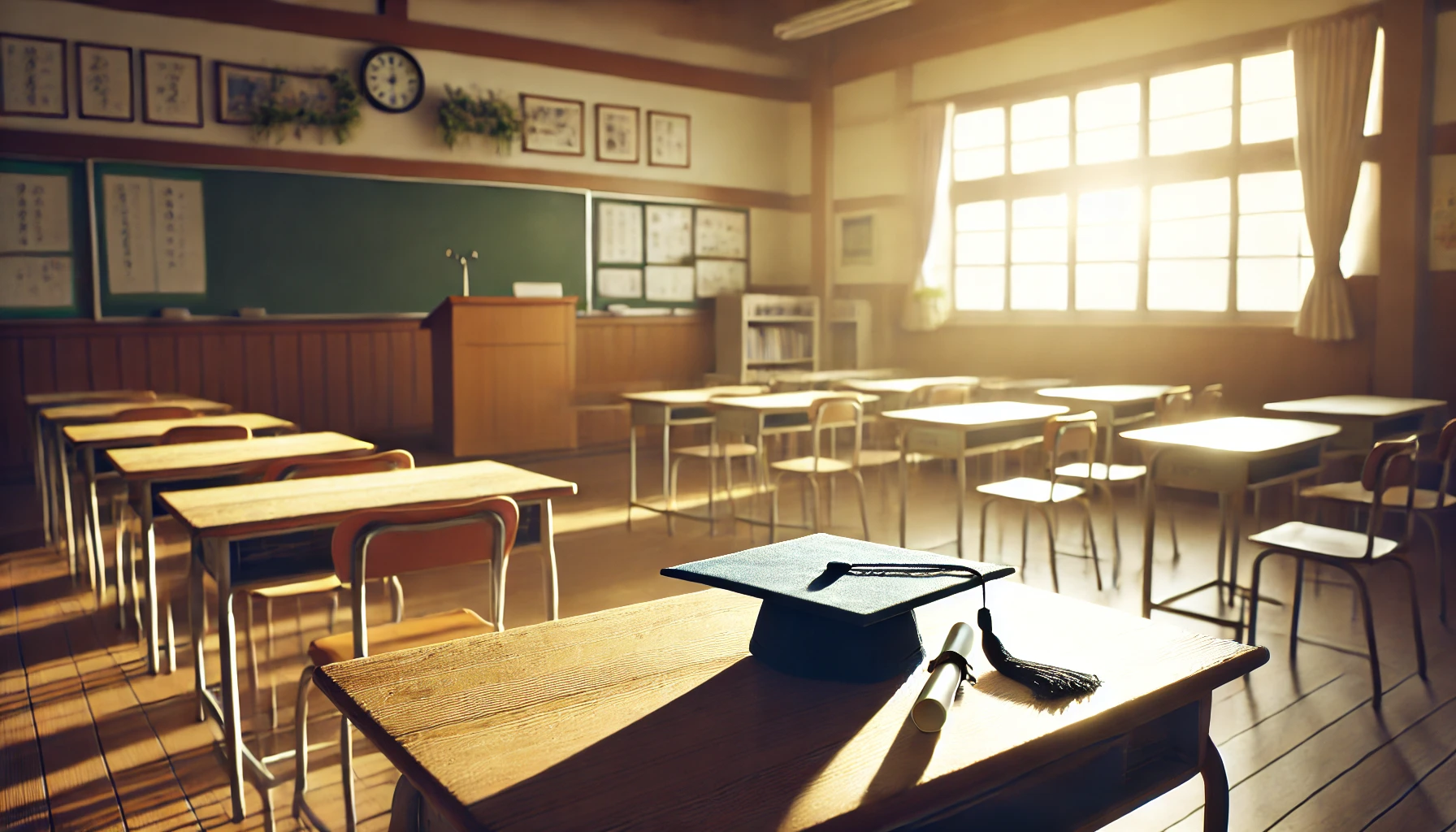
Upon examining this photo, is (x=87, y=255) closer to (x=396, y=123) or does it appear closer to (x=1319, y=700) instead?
(x=396, y=123)

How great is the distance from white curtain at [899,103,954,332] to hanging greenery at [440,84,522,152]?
3398mm

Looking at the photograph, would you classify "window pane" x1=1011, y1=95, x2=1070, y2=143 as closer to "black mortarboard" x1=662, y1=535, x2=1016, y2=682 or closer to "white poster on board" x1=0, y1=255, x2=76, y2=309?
"white poster on board" x1=0, y1=255, x2=76, y2=309

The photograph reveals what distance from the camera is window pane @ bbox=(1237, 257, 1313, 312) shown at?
6.51 metres

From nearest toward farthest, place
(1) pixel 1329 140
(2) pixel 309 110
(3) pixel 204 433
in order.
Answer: (3) pixel 204 433, (1) pixel 1329 140, (2) pixel 309 110

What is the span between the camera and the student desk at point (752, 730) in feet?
2.70

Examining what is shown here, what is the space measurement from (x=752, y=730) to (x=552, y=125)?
27.2 feet

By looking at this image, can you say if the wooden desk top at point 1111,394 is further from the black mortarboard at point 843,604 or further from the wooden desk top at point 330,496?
the black mortarboard at point 843,604

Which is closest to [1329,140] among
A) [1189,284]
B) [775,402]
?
[1189,284]

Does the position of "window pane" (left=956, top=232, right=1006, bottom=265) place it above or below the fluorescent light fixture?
below

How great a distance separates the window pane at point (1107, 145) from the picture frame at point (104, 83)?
22.3 ft

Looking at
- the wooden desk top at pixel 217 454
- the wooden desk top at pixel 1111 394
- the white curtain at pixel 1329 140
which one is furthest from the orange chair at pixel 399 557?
the white curtain at pixel 1329 140

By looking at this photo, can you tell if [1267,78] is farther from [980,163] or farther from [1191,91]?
[980,163]

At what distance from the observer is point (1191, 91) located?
7.02m

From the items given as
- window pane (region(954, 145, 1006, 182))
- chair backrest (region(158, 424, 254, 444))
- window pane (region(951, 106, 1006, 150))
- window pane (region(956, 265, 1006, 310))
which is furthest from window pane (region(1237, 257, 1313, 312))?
chair backrest (region(158, 424, 254, 444))
